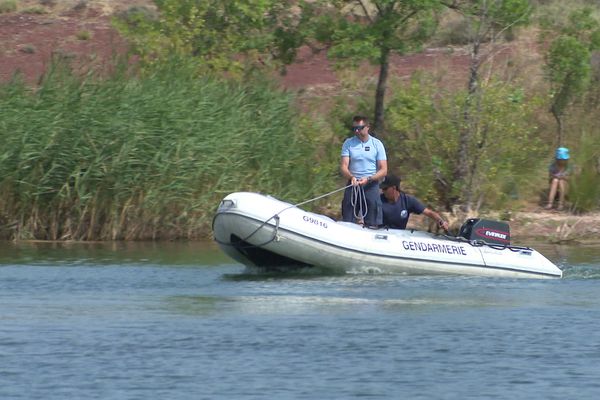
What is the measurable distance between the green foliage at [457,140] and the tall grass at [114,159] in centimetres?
263

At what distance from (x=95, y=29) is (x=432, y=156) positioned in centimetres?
2139

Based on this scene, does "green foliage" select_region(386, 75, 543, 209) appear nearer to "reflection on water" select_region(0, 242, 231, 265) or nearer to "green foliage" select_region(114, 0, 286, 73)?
"green foliage" select_region(114, 0, 286, 73)

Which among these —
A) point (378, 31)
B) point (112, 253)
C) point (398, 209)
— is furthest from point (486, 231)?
point (378, 31)

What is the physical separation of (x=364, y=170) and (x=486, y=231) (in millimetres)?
1531

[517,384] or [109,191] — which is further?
[109,191]

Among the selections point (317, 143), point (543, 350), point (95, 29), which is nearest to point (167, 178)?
point (317, 143)

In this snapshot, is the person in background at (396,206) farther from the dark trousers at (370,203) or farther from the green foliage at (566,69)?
the green foliage at (566,69)

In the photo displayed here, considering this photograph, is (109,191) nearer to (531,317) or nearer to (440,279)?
(440,279)

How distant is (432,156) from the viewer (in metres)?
23.8

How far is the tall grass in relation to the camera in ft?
70.1

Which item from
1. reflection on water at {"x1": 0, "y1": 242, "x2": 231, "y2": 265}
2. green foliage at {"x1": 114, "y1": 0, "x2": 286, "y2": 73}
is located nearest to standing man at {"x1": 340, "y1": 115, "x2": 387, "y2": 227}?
reflection on water at {"x1": 0, "y1": 242, "x2": 231, "y2": 265}

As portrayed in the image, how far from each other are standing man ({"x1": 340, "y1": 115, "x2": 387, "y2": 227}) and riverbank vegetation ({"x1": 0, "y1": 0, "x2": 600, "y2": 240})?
4382 millimetres

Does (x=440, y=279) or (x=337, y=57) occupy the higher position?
(x=337, y=57)

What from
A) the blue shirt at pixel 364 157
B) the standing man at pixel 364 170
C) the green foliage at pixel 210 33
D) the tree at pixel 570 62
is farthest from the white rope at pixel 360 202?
the tree at pixel 570 62
